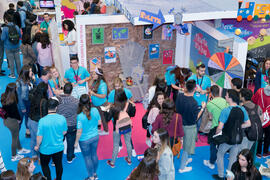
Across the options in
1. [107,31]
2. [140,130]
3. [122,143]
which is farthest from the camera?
[107,31]

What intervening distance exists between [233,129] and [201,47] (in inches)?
141

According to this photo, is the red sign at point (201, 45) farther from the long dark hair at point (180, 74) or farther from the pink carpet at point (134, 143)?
the pink carpet at point (134, 143)

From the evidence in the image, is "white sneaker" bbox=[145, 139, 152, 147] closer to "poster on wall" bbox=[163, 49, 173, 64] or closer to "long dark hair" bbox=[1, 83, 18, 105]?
"long dark hair" bbox=[1, 83, 18, 105]

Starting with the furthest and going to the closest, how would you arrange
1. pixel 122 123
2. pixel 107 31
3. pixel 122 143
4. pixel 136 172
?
1. pixel 107 31
2. pixel 122 143
3. pixel 122 123
4. pixel 136 172

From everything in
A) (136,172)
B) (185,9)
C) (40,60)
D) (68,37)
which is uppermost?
(185,9)

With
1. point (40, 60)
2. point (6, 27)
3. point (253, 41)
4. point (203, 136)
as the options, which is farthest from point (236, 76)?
point (6, 27)

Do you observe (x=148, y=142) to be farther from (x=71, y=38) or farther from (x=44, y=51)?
(x=44, y=51)

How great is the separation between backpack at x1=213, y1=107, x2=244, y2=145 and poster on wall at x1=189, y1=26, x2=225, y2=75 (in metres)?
2.71

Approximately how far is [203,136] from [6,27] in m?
5.81

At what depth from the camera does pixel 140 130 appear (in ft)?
24.3

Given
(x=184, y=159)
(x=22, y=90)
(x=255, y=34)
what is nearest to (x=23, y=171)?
(x=22, y=90)

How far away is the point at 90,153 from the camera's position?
5.43m

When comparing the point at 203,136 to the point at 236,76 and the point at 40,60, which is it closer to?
the point at 236,76

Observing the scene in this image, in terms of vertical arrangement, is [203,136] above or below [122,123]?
below
